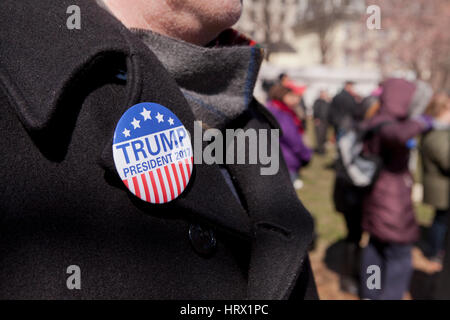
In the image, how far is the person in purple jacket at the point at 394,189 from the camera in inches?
146

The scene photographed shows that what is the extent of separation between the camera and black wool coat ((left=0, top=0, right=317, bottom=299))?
830 millimetres

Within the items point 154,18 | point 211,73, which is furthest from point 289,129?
point 154,18

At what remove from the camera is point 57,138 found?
0.87 meters

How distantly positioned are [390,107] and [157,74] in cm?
322

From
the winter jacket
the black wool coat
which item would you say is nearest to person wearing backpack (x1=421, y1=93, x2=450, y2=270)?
the winter jacket

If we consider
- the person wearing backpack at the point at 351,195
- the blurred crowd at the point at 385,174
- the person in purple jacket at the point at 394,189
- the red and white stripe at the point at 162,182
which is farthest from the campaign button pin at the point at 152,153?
the person wearing backpack at the point at 351,195

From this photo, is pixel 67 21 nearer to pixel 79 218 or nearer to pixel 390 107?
pixel 79 218

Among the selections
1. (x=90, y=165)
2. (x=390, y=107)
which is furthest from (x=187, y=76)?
(x=390, y=107)

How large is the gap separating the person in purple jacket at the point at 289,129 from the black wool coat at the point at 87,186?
3.32 m

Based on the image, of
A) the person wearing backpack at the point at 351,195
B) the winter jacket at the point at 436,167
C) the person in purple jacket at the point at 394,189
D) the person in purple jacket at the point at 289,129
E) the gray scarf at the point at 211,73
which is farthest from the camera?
the winter jacket at the point at 436,167

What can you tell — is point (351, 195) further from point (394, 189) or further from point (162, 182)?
point (162, 182)

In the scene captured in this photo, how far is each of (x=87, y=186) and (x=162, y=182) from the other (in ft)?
0.57

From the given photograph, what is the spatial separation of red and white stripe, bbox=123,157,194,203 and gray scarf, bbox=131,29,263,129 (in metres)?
0.20

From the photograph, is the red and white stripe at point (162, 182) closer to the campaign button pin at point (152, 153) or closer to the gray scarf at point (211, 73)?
the campaign button pin at point (152, 153)
